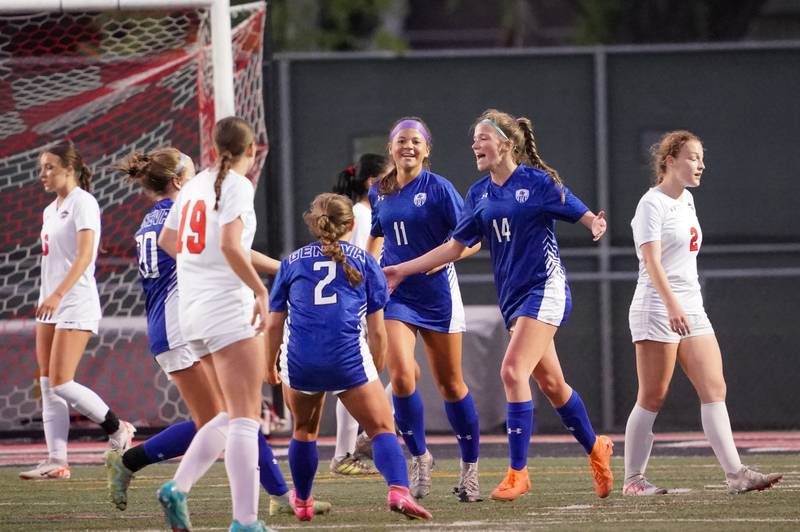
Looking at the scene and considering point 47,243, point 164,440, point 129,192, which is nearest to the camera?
point 164,440

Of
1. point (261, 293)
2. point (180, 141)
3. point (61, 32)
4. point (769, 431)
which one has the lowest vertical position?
point (769, 431)

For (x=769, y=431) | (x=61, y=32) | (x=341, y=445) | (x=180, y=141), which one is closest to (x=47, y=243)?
(x=341, y=445)

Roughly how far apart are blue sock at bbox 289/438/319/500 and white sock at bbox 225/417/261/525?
96 cm

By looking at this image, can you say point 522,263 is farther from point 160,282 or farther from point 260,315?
point 260,315

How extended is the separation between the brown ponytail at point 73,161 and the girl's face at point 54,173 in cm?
3

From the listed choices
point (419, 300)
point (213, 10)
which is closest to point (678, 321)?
point (419, 300)

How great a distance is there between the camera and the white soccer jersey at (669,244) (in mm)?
8438

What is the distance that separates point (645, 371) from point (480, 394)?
5286 mm

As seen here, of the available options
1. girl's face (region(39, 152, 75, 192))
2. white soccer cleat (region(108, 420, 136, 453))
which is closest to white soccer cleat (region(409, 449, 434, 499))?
white soccer cleat (region(108, 420, 136, 453))

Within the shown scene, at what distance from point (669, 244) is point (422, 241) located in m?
1.47

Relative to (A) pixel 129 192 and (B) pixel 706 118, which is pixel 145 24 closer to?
(A) pixel 129 192

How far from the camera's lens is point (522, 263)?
335 inches

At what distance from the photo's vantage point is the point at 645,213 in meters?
8.45

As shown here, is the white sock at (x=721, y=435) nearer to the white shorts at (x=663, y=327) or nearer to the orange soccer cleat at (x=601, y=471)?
the white shorts at (x=663, y=327)
